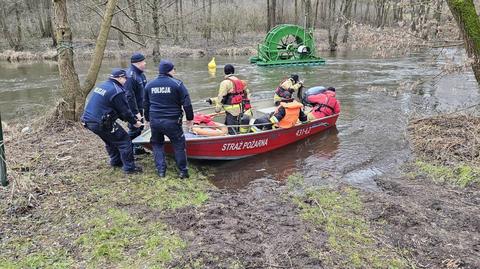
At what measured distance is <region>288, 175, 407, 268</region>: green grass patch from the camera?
3.99 metres

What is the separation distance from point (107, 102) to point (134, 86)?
4.72ft

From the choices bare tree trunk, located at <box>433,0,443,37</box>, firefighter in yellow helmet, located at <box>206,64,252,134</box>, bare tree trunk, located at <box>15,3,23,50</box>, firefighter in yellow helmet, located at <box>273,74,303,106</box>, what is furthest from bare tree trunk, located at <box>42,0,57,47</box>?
bare tree trunk, located at <box>433,0,443,37</box>

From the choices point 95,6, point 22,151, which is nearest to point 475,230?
point 22,151

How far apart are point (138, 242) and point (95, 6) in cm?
607

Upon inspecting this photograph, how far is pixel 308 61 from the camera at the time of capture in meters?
22.0

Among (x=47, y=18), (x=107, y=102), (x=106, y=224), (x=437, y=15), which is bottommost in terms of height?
(x=106, y=224)

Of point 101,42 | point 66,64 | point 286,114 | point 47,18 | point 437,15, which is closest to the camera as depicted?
point 66,64

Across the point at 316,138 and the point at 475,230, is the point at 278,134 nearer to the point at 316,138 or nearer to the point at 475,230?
the point at 316,138

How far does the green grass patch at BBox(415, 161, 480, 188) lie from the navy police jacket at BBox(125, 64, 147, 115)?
16.0 ft

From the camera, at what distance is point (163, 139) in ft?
20.5

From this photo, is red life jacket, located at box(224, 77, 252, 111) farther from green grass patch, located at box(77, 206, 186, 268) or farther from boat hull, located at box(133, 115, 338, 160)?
green grass patch, located at box(77, 206, 186, 268)

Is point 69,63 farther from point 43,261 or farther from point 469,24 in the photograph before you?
point 469,24

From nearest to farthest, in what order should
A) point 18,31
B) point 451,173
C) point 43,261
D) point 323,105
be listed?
point 43,261 < point 451,173 < point 323,105 < point 18,31

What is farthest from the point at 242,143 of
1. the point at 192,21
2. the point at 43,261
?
the point at 192,21
